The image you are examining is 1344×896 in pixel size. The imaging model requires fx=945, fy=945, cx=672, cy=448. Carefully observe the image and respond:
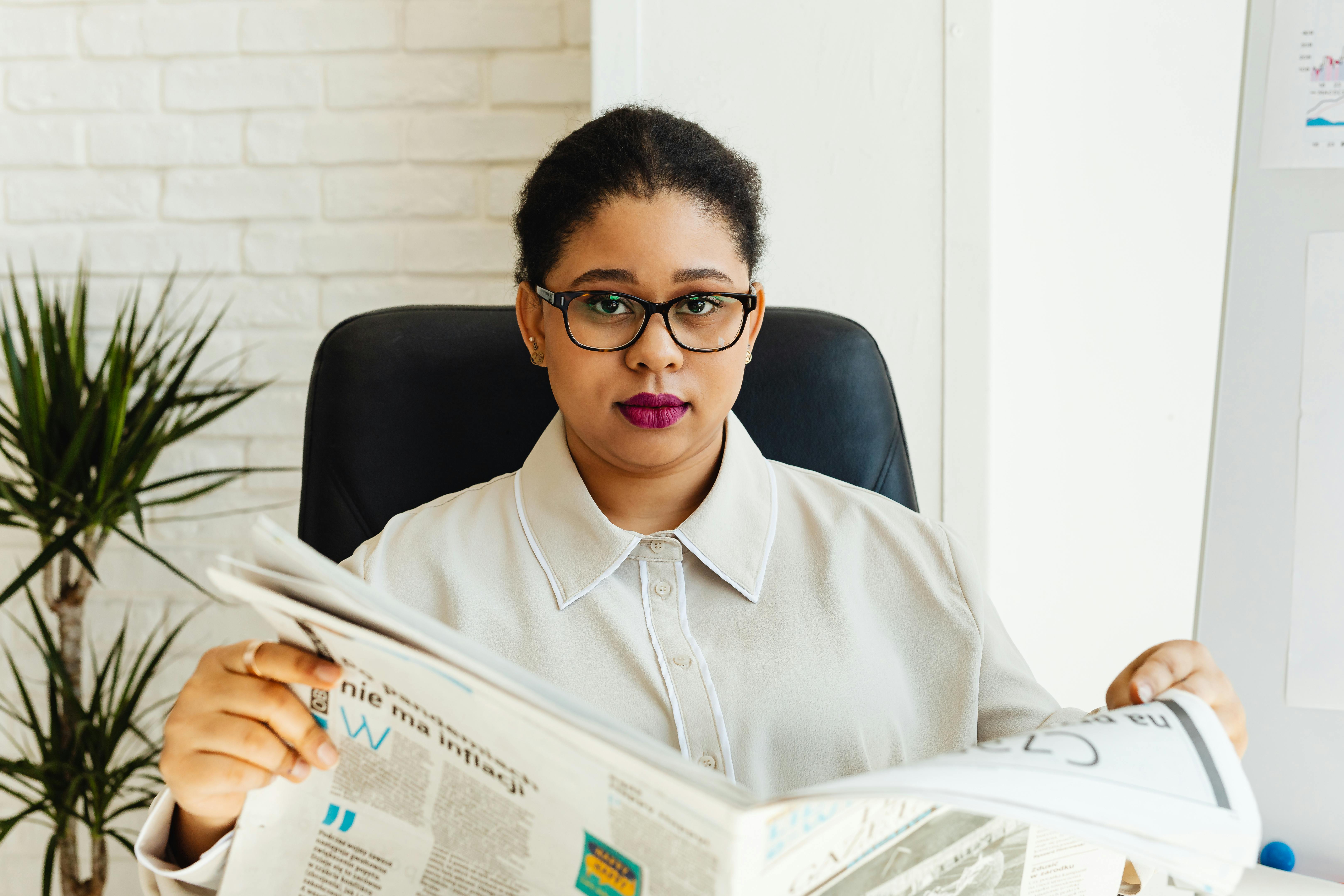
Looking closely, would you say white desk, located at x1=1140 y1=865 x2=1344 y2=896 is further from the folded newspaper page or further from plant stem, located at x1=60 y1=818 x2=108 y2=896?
plant stem, located at x1=60 y1=818 x2=108 y2=896

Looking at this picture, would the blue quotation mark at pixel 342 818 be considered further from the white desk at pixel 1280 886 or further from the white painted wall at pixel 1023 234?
the white painted wall at pixel 1023 234

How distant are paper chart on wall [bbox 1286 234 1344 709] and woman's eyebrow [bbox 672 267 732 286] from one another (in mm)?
763

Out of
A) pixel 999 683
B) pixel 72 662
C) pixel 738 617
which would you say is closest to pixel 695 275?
pixel 738 617

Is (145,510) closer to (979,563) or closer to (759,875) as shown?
(979,563)

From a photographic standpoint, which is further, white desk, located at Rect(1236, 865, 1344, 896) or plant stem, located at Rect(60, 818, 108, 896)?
plant stem, located at Rect(60, 818, 108, 896)

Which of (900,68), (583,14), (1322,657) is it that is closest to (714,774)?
(1322,657)

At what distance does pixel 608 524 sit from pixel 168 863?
45 centimetres

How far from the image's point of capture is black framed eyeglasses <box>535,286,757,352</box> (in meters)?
0.89

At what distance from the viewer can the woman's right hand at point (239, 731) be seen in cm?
62

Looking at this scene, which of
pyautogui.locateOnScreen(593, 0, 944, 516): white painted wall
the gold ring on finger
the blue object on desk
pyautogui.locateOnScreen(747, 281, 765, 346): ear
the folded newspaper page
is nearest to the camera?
the folded newspaper page

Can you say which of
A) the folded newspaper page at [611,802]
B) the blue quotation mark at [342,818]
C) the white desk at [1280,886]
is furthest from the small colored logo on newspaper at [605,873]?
the white desk at [1280,886]

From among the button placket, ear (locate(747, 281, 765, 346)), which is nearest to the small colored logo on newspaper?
the button placket

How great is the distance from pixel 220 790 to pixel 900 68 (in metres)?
1.28

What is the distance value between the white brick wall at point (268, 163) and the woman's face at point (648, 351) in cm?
86
